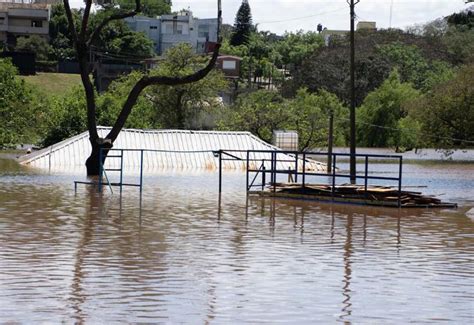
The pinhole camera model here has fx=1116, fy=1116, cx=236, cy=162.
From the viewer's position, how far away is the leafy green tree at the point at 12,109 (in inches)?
2415

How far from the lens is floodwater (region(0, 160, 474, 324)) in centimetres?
1241

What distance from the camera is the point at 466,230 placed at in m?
23.7

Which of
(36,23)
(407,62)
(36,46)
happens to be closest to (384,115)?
(407,62)

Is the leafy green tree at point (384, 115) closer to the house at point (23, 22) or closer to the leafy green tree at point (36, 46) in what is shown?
the leafy green tree at point (36, 46)

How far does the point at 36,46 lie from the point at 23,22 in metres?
14.0

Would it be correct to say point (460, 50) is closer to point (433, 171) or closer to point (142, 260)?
point (433, 171)

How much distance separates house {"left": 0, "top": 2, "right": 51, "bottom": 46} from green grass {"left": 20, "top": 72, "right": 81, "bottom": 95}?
1874cm

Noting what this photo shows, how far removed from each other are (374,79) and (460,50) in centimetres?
2038

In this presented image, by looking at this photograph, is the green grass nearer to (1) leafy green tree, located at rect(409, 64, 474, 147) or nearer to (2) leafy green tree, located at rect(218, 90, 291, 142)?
(2) leafy green tree, located at rect(218, 90, 291, 142)

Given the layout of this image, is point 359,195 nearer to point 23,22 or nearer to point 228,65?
point 228,65

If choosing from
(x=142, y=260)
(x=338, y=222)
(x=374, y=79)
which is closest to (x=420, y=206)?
(x=338, y=222)

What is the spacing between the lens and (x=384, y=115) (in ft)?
322

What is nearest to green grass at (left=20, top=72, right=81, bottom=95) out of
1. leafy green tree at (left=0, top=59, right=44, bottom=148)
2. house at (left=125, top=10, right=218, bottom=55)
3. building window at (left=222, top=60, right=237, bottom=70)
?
building window at (left=222, top=60, right=237, bottom=70)

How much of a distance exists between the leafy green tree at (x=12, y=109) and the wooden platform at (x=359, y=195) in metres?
29.9
